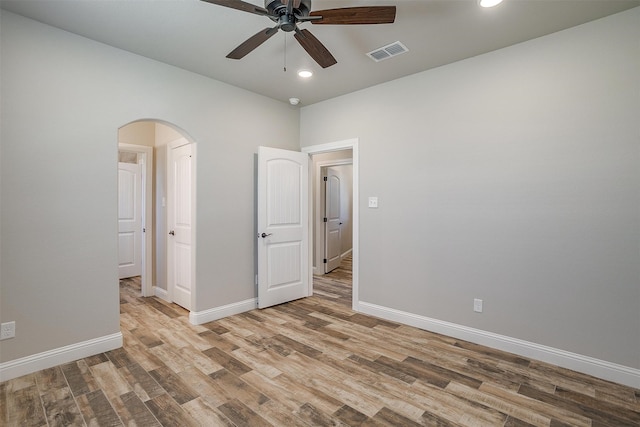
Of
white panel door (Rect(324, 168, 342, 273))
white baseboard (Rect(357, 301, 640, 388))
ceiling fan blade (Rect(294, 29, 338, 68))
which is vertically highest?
ceiling fan blade (Rect(294, 29, 338, 68))

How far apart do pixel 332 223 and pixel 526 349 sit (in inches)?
164

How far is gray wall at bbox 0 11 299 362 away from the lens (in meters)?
2.34

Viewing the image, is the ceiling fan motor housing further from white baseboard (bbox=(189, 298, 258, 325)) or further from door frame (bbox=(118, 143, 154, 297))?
door frame (bbox=(118, 143, 154, 297))

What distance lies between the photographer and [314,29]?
2496mm

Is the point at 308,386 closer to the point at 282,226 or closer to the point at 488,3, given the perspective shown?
the point at 282,226

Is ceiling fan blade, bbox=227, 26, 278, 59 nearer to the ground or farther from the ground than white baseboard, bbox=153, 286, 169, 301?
farther from the ground

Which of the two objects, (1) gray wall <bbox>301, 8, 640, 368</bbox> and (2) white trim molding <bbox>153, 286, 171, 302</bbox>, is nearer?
(1) gray wall <bbox>301, 8, 640, 368</bbox>

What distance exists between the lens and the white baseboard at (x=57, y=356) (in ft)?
7.61

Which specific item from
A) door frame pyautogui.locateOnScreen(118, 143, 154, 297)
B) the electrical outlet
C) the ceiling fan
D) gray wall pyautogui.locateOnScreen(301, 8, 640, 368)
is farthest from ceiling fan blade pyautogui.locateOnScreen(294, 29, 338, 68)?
door frame pyautogui.locateOnScreen(118, 143, 154, 297)

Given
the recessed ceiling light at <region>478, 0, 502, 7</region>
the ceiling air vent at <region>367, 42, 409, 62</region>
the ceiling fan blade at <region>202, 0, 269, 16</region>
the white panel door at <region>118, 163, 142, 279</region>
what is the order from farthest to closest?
the white panel door at <region>118, 163, 142, 279</region> < the ceiling air vent at <region>367, 42, 409, 62</region> < the recessed ceiling light at <region>478, 0, 502, 7</region> < the ceiling fan blade at <region>202, 0, 269, 16</region>

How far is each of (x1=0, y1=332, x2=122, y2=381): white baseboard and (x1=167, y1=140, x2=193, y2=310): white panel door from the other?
1.04 metres

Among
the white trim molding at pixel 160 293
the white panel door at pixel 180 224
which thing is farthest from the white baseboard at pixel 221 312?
the white trim molding at pixel 160 293

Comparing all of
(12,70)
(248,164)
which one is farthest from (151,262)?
(12,70)

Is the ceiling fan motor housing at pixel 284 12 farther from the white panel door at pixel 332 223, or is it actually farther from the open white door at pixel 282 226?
the white panel door at pixel 332 223
